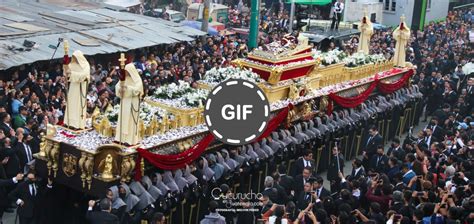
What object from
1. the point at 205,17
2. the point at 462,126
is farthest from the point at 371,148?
the point at 205,17

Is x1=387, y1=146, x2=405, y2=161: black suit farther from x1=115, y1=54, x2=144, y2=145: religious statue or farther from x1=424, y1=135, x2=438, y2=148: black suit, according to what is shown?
x1=115, y1=54, x2=144, y2=145: religious statue

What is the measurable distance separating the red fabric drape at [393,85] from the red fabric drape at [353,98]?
0.46 metres

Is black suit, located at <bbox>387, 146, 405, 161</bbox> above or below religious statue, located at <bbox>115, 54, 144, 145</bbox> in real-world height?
below

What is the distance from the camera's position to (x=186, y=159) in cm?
1348

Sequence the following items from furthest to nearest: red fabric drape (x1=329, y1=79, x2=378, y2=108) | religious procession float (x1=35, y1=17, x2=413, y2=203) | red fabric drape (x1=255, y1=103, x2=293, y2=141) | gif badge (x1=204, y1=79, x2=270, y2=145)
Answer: red fabric drape (x1=329, y1=79, x2=378, y2=108) → red fabric drape (x1=255, y1=103, x2=293, y2=141) → religious procession float (x1=35, y1=17, x2=413, y2=203) → gif badge (x1=204, y1=79, x2=270, y2=145)

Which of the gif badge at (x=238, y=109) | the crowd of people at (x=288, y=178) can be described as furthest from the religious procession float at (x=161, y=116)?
the gif badge at (x=238, y=109)

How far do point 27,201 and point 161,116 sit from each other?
2976 mm

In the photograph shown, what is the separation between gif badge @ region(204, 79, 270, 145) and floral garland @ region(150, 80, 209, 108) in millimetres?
3724

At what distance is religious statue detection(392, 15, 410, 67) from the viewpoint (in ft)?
71.9

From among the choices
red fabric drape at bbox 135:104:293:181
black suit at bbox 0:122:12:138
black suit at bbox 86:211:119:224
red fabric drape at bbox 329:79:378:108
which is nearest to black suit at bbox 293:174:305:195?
red fabric drape at bbox 135:104:293:181

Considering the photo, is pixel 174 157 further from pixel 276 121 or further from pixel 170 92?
pixel 276 121

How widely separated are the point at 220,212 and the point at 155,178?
4.93 ft

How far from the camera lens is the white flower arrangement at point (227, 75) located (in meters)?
16.4

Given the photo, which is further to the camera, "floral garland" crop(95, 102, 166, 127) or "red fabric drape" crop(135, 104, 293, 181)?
"floral garland" crop(95, 102, 166, 127)
